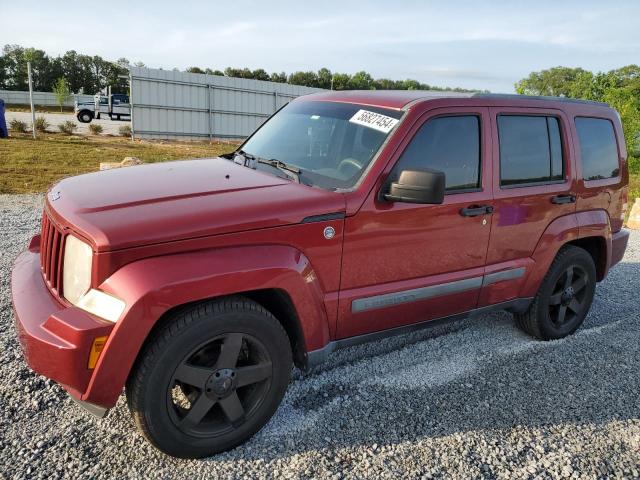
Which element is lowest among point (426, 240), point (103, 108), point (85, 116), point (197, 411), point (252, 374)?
point (85, 116)

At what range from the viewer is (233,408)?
2.73m

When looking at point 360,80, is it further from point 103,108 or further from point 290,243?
point 290,243

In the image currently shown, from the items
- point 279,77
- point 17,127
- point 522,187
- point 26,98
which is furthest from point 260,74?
point 522,187

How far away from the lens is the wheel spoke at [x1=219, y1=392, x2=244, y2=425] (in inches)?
106

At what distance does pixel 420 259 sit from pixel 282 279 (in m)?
1.04

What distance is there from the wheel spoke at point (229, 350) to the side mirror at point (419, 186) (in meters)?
1.16

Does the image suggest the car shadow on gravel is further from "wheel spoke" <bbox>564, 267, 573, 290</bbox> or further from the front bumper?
the front bumper

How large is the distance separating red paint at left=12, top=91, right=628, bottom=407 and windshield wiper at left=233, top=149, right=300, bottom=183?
0.11 metres

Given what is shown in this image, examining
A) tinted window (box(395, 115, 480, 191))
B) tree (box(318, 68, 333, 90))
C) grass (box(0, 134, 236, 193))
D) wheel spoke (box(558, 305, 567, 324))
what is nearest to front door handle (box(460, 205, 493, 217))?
tinted window (box(395, 115, 480, 191))

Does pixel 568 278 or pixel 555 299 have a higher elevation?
pixel 568 278

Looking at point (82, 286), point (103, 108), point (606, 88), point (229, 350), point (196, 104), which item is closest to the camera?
point (82, 286)

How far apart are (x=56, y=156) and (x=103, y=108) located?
2068 centimetres

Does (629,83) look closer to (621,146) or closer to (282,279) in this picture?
(621,146)

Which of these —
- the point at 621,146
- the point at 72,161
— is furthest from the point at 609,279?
the point at 72,161
